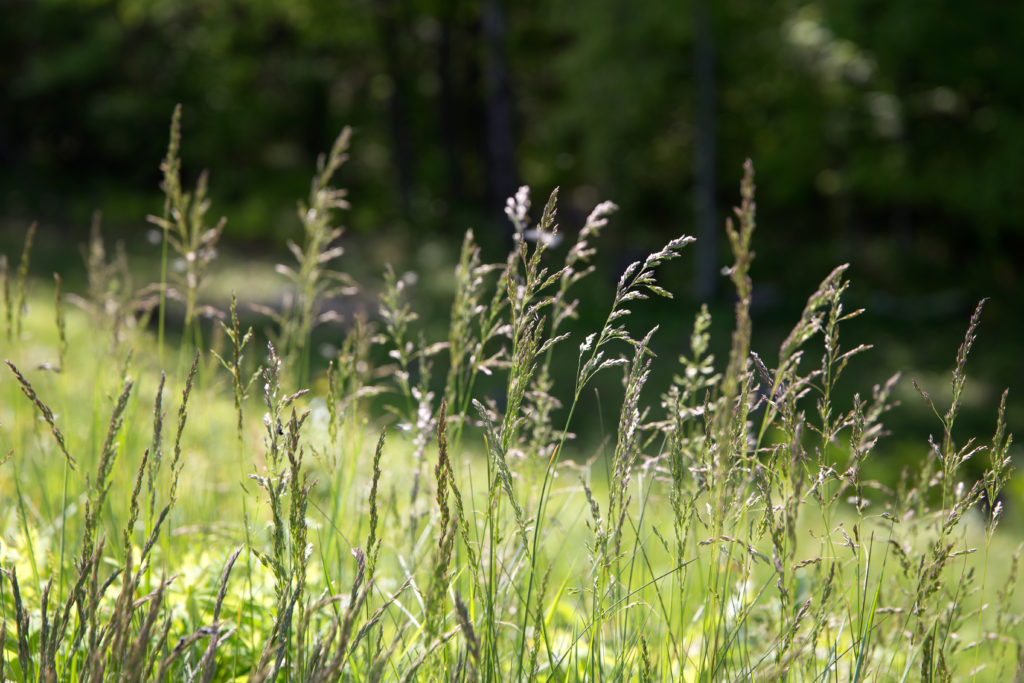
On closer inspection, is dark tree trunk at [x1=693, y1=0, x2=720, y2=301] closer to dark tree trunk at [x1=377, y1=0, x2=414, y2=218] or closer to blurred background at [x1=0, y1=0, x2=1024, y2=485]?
blurred background at [x1=0, y1=0, x2=1024, y2=485]

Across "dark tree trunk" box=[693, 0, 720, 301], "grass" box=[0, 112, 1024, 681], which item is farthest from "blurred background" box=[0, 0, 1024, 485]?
"grass" box=[0, 112, 1024, 681]

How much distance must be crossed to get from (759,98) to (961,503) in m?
15.6

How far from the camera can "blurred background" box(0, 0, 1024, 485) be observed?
37.6 feet

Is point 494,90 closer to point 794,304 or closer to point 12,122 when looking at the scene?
point 794,304

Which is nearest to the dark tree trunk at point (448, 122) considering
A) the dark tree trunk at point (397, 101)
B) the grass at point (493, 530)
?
the dark tree trunk at point (397, 101)

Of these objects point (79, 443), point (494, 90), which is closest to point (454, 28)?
point (494, 90)

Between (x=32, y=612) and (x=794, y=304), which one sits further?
(x=794, y=304)

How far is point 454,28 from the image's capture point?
64.2 ft

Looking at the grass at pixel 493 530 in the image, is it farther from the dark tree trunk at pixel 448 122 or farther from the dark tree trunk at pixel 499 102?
the dark tree trunk at pixel 448 122

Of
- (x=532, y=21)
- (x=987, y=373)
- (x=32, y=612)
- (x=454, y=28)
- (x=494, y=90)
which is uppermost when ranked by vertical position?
(x=454, y=28)

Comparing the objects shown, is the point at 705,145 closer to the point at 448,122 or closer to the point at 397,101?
the point at 397,101

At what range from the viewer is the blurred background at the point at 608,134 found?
11.5 m

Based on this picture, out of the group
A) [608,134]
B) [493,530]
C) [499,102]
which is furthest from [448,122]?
[493,530]

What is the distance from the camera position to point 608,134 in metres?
12.0
